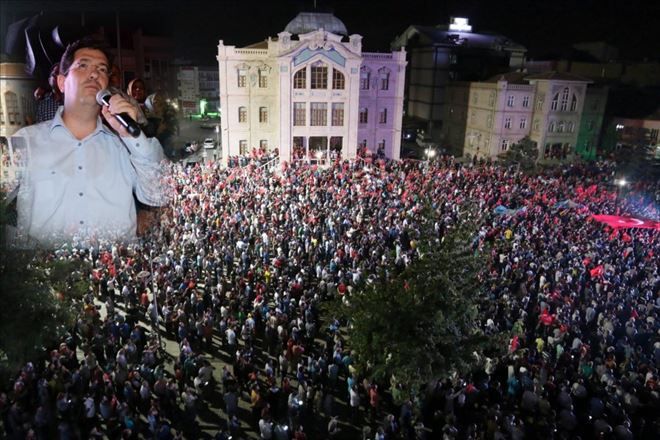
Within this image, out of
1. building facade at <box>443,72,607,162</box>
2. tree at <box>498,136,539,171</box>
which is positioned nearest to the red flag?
tree at <box>498,136,539,171</box>

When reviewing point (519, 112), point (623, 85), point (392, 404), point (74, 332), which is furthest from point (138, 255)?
point (623, 85)

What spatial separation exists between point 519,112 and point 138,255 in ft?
118

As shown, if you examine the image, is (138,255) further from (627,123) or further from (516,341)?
(627,123)

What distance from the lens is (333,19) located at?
43.2 meters

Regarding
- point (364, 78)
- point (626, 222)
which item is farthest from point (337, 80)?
point (626, 222)

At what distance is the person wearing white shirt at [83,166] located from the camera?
995cm

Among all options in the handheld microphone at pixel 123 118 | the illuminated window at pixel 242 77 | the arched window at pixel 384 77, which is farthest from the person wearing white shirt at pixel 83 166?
the arched window at pixel 384 77

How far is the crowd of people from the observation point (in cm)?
1127

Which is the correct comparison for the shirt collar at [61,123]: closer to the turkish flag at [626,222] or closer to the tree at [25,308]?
the tree at [25,308]

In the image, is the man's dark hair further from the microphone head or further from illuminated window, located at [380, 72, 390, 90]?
illuminated window, located at [380, 72, 390, 90]

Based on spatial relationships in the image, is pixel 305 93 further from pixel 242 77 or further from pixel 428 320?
pixel 428 320

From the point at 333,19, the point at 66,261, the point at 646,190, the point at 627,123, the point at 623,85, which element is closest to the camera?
the point at 66,261

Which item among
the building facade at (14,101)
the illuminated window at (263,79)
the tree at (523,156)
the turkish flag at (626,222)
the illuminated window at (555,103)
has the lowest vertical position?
the turkish flag at (626,222)

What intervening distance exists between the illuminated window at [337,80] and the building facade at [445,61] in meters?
17.0
